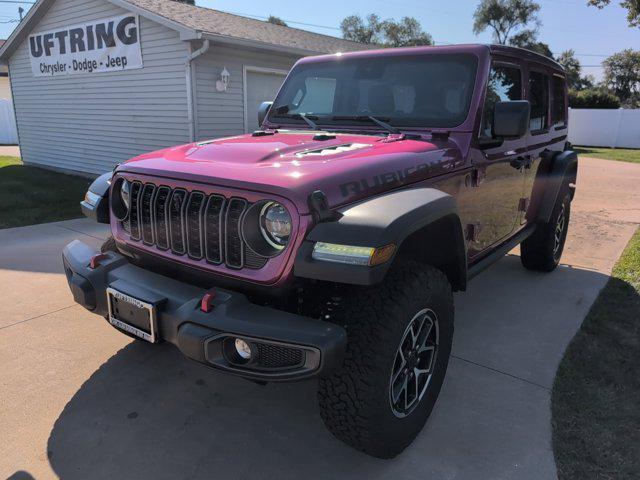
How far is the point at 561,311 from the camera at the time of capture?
4172 mm

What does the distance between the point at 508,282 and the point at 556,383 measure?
1.90 meters

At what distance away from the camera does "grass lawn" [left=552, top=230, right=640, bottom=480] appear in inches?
94.3

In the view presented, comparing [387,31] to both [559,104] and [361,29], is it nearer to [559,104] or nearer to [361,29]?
[361,29]

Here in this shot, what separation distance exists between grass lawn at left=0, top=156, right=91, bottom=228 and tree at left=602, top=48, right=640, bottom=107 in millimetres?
51879

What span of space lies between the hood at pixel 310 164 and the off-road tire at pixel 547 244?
2204 millimetres

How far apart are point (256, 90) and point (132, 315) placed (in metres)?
8.76

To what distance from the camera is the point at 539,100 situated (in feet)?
14.3

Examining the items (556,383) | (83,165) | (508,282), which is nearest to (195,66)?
(83,165)

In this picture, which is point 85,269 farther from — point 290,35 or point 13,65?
point 13,65

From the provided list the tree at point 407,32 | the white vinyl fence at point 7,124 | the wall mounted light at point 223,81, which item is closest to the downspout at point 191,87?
the wall mounted light at point 223,81

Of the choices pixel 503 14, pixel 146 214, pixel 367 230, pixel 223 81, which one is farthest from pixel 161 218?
pixel 503 14

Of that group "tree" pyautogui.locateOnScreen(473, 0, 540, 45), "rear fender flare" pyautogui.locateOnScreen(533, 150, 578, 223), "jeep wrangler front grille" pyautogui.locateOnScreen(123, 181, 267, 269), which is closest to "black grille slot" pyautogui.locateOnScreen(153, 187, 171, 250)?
"jeep wrangler front grille" pyautogui.locateOnScreen(123, 181, 267, 269)

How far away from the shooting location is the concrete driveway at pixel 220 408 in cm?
235

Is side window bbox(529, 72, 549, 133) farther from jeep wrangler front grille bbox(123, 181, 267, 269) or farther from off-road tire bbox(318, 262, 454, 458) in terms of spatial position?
jeep wrangler front grille bbox(123, 181, 267, 269)
